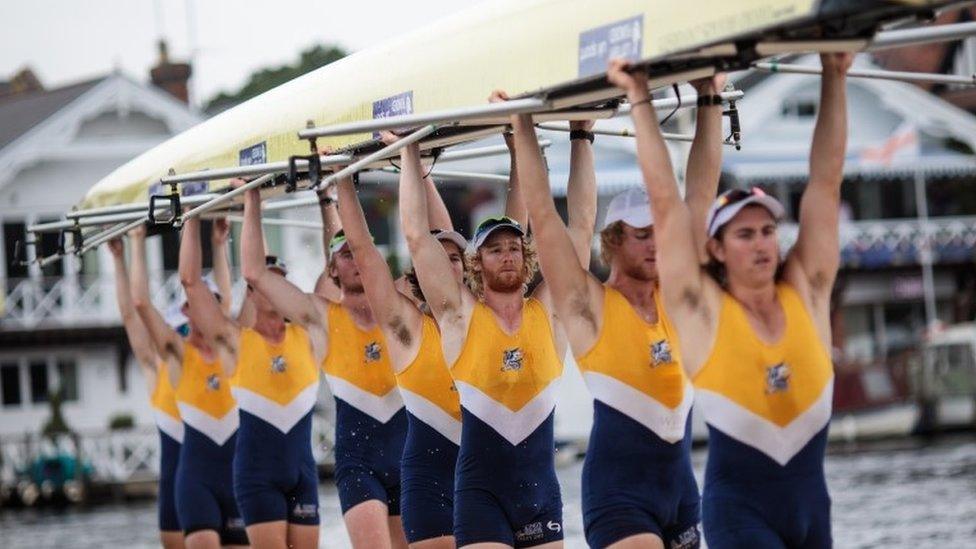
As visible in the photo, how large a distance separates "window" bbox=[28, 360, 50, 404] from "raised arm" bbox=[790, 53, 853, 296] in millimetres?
41521

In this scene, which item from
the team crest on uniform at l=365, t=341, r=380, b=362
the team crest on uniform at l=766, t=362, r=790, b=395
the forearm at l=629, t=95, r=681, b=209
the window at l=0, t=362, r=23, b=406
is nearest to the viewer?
the team crest on uniform at l=766, t=362, r=790, b=395

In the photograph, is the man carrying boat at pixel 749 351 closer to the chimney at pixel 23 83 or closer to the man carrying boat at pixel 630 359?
the man carrying boat at pixel 630 359

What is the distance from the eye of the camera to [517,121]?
8.74 meters

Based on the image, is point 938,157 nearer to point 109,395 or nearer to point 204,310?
point 109,395

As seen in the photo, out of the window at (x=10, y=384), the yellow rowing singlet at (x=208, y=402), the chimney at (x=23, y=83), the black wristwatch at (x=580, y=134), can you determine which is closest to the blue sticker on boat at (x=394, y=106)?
the black wristwatch at (x=580, y=134)

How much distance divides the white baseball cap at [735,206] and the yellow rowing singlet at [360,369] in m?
4.62

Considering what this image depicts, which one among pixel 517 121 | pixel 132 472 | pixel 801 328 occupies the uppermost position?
pixel 517 121

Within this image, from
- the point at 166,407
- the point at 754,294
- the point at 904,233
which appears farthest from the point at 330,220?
the point at 904,233

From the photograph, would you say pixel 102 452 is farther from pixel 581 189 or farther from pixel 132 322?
pixel 581 189

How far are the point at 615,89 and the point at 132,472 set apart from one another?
3292 cm

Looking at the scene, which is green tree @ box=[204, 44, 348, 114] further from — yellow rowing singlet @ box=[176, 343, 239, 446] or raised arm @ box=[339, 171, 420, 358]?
raised arm @ box=[339, 171, 420, 358]

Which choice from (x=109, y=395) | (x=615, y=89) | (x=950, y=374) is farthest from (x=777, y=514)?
(x=109, y=395)

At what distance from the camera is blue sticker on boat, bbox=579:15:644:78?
7676mm

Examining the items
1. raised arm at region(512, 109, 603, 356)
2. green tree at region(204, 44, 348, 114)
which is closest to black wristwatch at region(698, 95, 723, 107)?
raised arm at region(512, 109, 603, 356)
